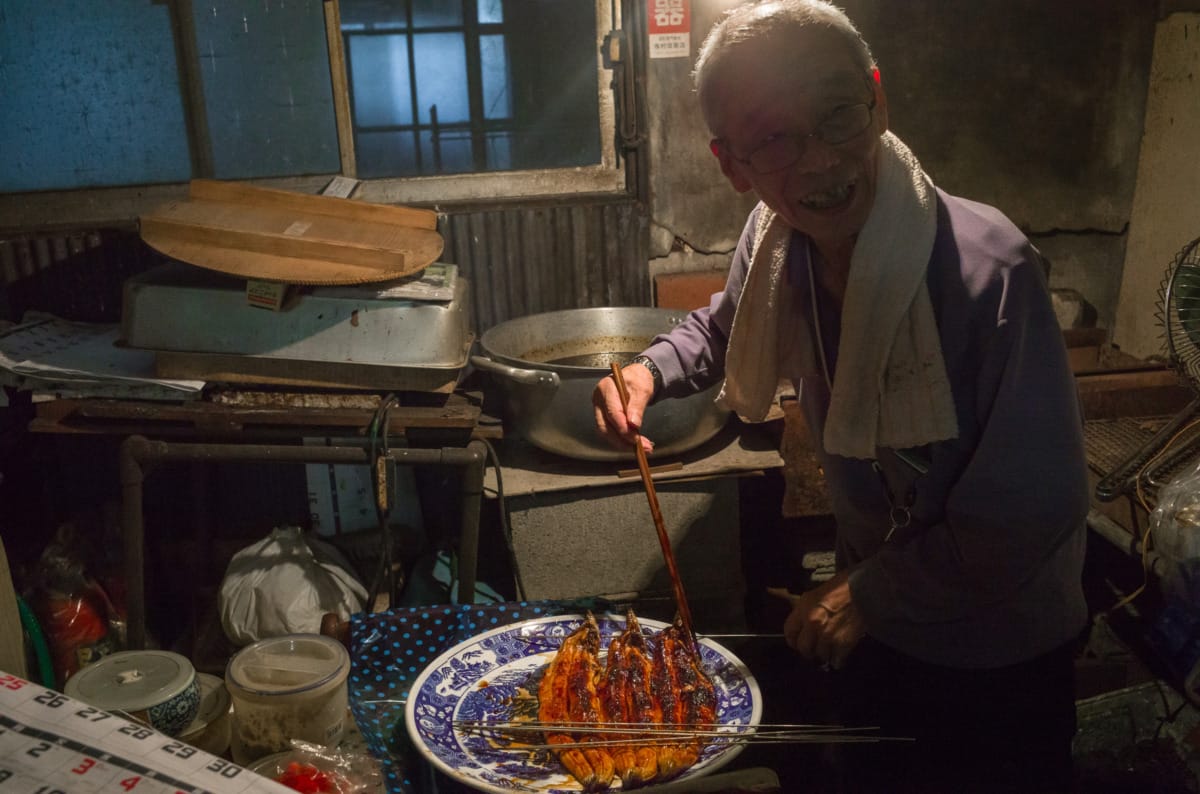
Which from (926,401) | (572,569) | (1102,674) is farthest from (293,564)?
(1102,674)

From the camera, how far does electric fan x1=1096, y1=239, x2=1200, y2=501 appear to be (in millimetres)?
2779

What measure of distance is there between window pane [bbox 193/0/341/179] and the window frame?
0.04 meters

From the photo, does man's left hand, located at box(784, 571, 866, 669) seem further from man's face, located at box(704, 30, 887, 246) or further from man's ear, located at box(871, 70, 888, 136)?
man's ear, located at box(871, 70, 888, 136)

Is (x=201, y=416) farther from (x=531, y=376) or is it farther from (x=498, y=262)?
(x=498, y=262)

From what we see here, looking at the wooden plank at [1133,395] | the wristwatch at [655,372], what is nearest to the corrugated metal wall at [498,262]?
the wristwatch at [655,372]

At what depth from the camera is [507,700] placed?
1.77 m

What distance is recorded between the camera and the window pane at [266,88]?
3408 mm

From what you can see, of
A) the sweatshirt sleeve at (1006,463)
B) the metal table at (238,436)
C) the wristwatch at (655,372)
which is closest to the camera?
the sweatshirt sleeve at (1006,463)

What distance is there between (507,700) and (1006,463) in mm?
1016

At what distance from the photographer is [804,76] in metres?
1.51

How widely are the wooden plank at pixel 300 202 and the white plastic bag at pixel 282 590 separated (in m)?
1.11

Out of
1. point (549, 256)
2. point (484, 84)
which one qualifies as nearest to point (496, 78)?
point (484, 84)

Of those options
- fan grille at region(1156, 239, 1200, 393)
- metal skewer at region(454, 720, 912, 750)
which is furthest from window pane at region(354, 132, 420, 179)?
metal skewer at region(454, 720, 912, 750)

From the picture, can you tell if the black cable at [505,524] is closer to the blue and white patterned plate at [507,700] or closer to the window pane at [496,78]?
the blue and white patterned plate at [507,700]
